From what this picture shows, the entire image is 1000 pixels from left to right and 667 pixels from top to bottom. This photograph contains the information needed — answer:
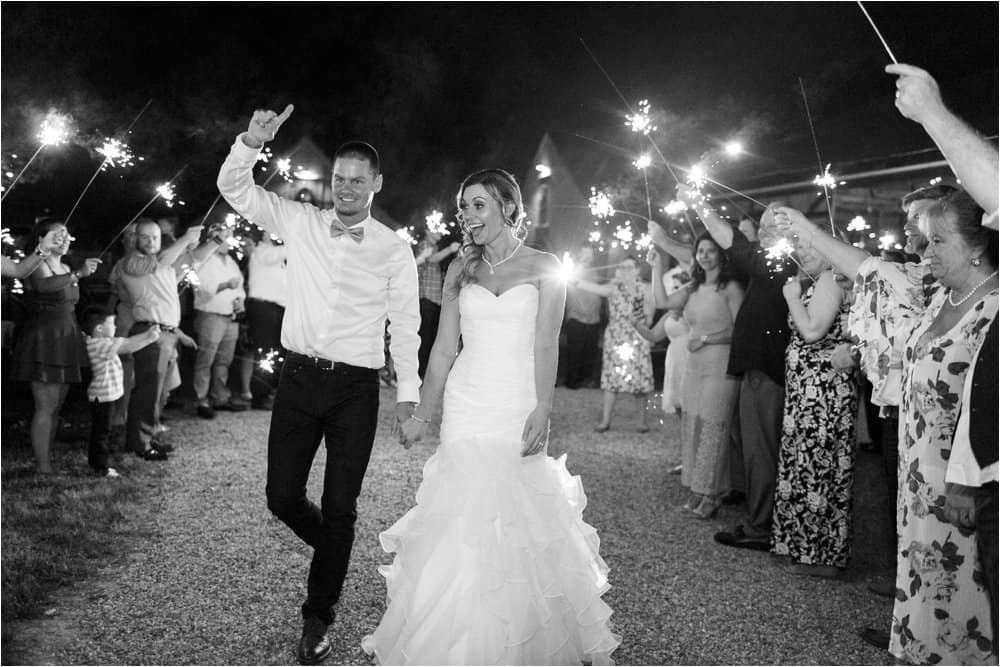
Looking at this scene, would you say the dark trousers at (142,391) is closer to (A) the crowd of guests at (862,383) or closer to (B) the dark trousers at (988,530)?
(A) the crowd of guests at (862,383)

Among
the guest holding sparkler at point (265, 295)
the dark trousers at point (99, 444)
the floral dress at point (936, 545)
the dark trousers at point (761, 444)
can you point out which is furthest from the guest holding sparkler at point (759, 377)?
the guest holding sparkler at point (265, 295)

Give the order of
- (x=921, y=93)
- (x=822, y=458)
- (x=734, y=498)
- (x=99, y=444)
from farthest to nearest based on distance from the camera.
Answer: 1. (x=734, y=498)
2. (x=99, y=444)
3. (x=822, y=458)
4. (x=921, y=93)

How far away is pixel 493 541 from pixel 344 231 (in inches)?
58.8

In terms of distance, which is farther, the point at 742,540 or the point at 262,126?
the point at 742,540

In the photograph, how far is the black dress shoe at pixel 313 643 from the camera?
320cm

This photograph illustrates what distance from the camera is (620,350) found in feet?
29.1

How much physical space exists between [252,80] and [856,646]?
11297 mm

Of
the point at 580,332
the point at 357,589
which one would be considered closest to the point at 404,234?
the point at 357,589

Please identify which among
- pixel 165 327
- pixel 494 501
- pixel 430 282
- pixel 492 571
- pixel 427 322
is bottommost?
pixel 492 571

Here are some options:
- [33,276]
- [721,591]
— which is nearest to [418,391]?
[721,591]

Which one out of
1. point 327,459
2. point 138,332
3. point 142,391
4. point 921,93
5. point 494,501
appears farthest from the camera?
point 138,332

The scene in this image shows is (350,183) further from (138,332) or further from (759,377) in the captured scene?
(138,332)

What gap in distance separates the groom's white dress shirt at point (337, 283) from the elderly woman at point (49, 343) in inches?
117

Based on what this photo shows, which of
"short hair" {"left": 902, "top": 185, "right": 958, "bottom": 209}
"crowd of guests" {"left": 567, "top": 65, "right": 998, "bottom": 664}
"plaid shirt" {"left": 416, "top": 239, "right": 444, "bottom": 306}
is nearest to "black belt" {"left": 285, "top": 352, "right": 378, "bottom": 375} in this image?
"crowd of guests" {"left": 567, "top": 65, "right": 998, "bottom": 664}
